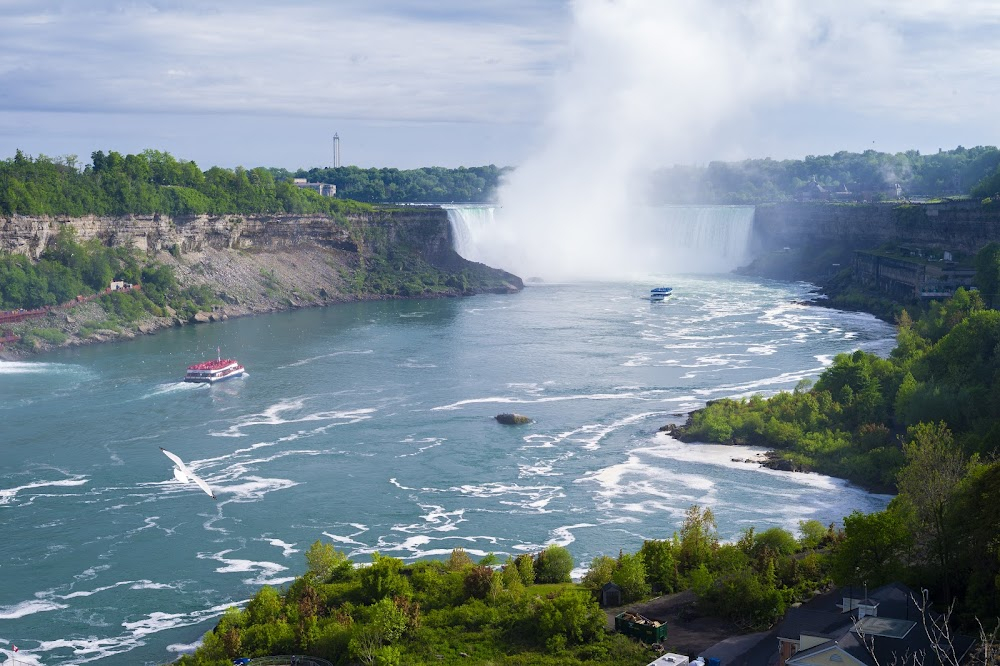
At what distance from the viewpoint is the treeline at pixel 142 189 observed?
63.4 meters

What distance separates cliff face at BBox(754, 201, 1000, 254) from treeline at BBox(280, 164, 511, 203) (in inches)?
1660

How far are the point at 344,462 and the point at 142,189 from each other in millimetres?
42812

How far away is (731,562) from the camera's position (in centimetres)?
2172

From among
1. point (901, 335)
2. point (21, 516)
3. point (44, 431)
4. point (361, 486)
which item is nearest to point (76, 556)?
point (21, 516)

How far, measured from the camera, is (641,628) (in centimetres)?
1905

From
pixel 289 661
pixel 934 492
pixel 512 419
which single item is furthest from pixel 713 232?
pixel 289 661

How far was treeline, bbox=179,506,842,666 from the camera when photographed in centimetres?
1923

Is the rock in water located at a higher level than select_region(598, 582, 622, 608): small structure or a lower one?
higher

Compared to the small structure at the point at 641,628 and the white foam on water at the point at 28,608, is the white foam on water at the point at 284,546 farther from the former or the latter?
the small structure at the point at 641,628

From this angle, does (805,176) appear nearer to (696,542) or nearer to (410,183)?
(410,183)

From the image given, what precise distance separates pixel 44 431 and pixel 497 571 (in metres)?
19.7

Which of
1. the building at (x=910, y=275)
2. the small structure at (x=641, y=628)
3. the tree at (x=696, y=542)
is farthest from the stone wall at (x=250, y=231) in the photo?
the small structure at (x=641, y=628)

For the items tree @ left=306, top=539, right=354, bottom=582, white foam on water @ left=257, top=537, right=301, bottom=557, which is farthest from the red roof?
tree @ left=306, top=539, right=354, bottom=582

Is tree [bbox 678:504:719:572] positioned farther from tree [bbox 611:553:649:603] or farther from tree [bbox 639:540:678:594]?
tree [bbox 611:553:649:603]
